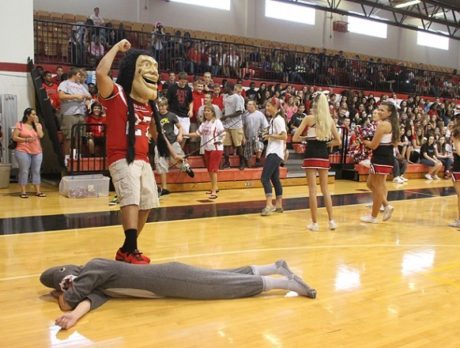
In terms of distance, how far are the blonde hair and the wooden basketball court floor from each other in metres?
1.17

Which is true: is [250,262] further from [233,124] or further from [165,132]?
[233,124]

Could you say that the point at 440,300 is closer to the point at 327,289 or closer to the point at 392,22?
the point at 327,289

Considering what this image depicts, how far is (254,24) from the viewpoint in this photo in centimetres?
1880

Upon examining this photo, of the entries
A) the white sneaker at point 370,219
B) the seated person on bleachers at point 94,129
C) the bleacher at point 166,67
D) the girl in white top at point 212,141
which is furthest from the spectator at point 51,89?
the white sneaker at point 370,219

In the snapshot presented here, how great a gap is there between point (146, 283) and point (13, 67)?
835 cm

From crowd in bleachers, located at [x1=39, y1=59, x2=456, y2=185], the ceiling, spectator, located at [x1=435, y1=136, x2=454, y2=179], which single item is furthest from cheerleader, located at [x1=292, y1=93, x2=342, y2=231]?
the ceiling

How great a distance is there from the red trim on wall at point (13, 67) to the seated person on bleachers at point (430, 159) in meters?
9.96

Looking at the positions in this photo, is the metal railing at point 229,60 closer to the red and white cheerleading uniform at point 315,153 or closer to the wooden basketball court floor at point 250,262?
the wooden basketball court floor at point 250,262

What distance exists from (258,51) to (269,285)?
13.6 metres

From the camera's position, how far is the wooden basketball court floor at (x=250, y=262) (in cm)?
291

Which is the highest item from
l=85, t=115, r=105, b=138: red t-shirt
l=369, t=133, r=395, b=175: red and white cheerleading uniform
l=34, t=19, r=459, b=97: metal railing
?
l=34, t=19, r=459, b=97: metal railing

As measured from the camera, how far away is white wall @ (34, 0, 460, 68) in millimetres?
15844

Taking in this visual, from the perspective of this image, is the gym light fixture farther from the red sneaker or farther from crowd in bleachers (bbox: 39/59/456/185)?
the red sneaker

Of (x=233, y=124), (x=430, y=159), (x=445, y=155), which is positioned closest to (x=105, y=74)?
(x=233, y=124)
